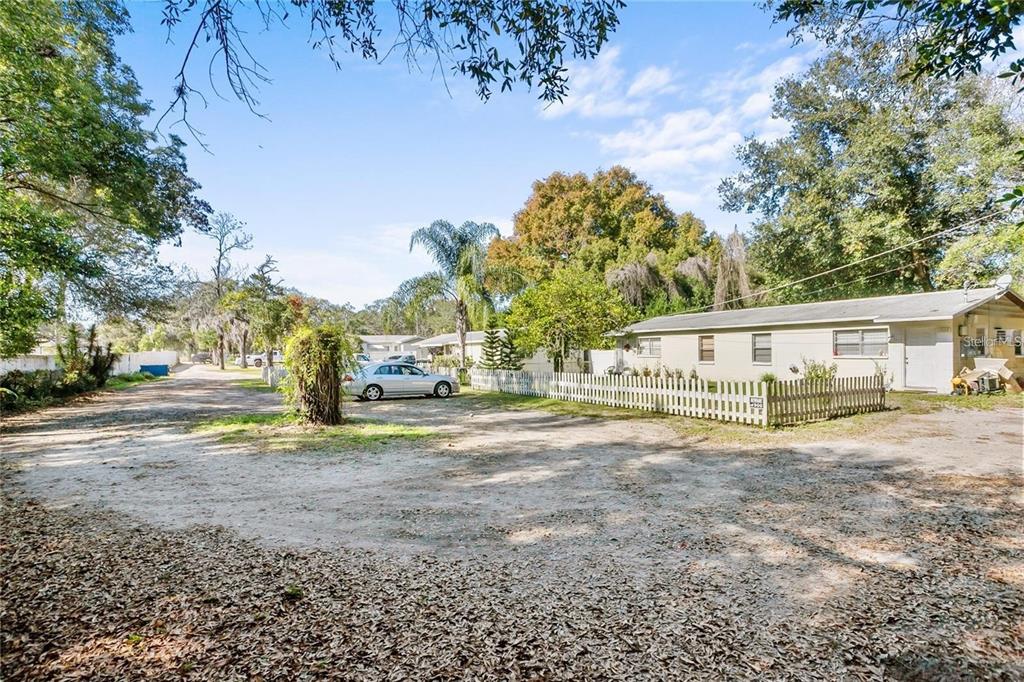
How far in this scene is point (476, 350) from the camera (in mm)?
39500

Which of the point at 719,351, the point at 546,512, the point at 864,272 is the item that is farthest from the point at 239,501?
the point at 864,272

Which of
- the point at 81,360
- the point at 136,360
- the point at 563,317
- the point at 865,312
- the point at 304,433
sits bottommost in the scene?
the point at 304,433

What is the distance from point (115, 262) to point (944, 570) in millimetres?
27896

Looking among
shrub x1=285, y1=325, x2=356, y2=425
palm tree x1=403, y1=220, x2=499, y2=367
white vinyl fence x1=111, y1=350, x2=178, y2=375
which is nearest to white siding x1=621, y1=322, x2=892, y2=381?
palm tree x1=403, y1=220, x2=499, y2=367

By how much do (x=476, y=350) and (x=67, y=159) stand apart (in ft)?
95.3

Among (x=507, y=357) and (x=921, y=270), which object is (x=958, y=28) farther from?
(x=921, y=270)

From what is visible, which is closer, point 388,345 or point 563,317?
point 563,317

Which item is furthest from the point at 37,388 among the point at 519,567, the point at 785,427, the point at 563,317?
the point at 785,427

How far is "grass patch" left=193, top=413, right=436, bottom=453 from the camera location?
9.80 metres

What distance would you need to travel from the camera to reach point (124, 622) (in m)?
3.14

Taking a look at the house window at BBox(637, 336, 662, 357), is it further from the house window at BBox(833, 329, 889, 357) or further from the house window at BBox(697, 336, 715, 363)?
the house window at BBox(833, 329, 889, 357)

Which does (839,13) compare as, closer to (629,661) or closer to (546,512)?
(546,512)

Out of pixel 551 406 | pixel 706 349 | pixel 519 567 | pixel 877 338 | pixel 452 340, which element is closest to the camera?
pixel 519 567

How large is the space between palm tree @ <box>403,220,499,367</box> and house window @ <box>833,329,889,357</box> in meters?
15.8
